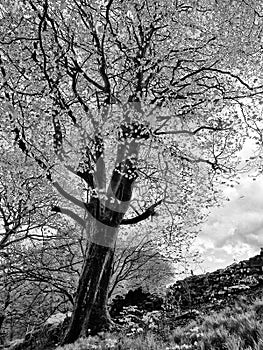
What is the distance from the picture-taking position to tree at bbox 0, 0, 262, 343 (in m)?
8.55

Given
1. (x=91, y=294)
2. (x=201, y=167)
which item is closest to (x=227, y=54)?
(x=201, y=167)

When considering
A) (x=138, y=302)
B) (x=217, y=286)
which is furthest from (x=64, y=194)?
(x=217, y=286)

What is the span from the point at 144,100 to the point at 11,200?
608 centimetres

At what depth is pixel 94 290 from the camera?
8.53 m

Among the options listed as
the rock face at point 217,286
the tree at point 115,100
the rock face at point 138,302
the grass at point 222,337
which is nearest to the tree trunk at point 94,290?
the tree at point 115,100

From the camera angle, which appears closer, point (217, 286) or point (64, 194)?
point (64, 194)

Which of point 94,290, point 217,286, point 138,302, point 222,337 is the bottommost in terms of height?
point 222,337

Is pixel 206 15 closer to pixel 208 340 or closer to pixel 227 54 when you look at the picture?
pixel 227 54

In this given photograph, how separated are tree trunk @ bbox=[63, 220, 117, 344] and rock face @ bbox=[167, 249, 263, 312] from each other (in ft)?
6.72

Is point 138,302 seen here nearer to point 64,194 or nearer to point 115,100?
point 64,194

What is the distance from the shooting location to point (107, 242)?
916 centimetres

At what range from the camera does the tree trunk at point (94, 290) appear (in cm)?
818

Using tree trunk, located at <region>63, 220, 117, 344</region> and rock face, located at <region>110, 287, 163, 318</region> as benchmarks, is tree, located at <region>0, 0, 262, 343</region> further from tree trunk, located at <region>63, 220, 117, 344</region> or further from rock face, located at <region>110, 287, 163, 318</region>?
rock face, located at <region>110, 287, 163, 318</region>

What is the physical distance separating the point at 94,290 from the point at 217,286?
4.37 meters
